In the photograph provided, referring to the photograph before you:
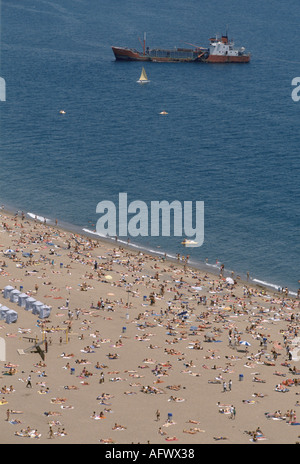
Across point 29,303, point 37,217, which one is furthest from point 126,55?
point 29,303

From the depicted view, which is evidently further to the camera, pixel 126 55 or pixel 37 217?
pixel 126 55

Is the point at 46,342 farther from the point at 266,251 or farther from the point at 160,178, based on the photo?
the point at 160,178

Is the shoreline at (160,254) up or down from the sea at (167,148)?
down

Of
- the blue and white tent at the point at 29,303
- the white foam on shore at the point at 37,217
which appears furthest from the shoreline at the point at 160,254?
the blue and white tent at the point at 29,303
